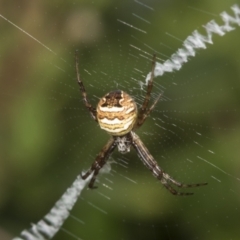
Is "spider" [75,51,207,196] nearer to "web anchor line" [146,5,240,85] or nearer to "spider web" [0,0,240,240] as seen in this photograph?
"spider web" [0,0,240,240]

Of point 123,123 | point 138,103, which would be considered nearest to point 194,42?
point 138,103

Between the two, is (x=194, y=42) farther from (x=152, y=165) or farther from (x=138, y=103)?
(x=152, y=165)

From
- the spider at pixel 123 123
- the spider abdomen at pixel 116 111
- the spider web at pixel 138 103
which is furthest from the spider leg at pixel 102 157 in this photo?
the spider abdomen at pixel 116 111

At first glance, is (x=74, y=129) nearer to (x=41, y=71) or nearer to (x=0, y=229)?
(x=41, y=71)

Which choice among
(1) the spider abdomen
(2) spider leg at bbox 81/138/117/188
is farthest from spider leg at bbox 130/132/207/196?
(1) the spider abdomen

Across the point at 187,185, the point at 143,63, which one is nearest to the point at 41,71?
the point at 143,63

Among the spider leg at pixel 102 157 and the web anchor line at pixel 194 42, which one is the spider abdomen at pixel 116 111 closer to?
the web anchor line at pixel 194 42
